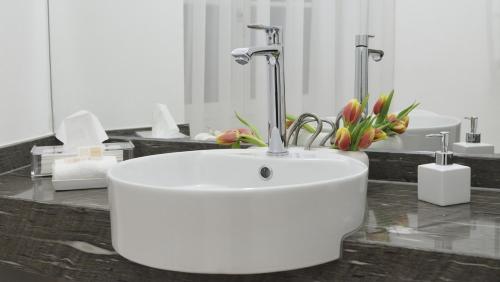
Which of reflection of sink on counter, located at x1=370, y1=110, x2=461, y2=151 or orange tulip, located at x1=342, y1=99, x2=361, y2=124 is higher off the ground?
orange tulip, located at x1=342, y1=99, x2=361, y2=124

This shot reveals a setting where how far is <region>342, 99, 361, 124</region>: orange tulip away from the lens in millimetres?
1352

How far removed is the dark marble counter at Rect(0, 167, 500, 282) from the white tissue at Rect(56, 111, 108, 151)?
0.20 meters

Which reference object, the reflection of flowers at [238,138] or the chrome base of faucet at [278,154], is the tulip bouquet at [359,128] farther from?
the chrome base of faucet at [278,154]

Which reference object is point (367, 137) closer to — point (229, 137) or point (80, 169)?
point (229, 137)

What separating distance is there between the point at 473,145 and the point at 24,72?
127 cm

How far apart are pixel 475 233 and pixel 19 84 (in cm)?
129

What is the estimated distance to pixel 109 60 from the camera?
1.82 m

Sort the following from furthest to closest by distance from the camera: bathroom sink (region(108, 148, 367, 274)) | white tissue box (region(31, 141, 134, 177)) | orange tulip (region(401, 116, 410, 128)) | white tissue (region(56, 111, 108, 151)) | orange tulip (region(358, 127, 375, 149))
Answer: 1. white tissue (region(56, 111, 108, 151))
2. white tissue box (region(31, 141, 134, 177))
3. orange tulip (region(401, 116, 410, 128))
4. orange tulip (region(358, 127, 375, 149))
5. bathroom sink (region(108, 148, 367, 274))

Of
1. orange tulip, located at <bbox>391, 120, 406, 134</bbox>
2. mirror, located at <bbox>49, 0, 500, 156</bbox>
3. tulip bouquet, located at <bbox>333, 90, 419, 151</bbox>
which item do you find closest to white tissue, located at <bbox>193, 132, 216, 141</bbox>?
mirror, located at <bbox>49, 0, 500, 156</bbox>

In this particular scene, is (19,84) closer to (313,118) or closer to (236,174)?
(236,174)

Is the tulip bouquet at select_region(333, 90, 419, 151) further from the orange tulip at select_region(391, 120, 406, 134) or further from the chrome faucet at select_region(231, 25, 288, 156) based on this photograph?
the chrome faucet at select_region(231, 25, 288, 156)

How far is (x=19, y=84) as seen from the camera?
5.36 feet

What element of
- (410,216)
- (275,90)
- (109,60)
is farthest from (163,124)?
(410,216)

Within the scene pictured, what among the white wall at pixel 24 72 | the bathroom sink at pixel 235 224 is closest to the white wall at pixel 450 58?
the bathroom sink at pixel 235 224
